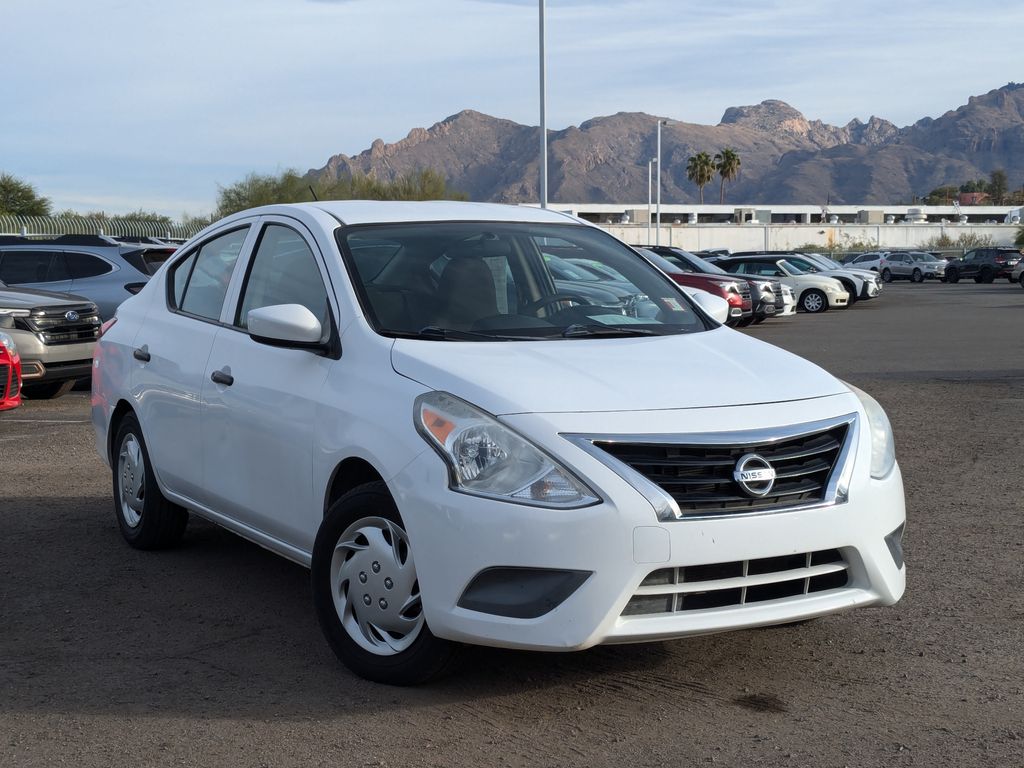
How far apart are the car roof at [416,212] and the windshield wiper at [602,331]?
0.87 m

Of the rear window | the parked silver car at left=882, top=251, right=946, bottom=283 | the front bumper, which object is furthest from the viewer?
the parked silver car at left=882, top=251, right=946, bottom=283

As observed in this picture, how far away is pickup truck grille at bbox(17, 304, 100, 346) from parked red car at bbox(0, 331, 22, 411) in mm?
2184

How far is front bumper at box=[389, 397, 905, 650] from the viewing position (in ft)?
12.5

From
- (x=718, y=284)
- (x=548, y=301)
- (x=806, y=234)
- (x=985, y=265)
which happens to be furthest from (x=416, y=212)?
(x=806, y=234)

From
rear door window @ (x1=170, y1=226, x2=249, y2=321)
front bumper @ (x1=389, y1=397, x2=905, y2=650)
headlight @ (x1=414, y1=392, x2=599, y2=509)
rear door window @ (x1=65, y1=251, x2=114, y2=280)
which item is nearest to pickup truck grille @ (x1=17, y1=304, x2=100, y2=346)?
rear door window @ (x1=65, y1=251, x2=114, y2=280)

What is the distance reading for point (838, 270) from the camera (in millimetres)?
39156

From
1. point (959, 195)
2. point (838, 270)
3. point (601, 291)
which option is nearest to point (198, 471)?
point (601, 291)

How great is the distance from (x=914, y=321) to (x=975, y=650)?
25113 millimetres

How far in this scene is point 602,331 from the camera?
5.00 meters

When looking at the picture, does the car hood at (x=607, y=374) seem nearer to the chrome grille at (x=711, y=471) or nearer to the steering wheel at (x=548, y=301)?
the chrome grille at (x=711, y=471)

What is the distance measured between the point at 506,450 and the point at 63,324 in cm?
1083

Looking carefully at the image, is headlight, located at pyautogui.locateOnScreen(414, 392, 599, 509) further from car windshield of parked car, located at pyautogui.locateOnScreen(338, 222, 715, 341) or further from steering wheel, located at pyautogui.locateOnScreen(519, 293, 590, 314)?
steering wheel, located at pyautogui.locateOnScreen(519, 293, 590, 314)

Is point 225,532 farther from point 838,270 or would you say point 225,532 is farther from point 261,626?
point 838,270

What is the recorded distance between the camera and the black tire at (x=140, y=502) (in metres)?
6.33
